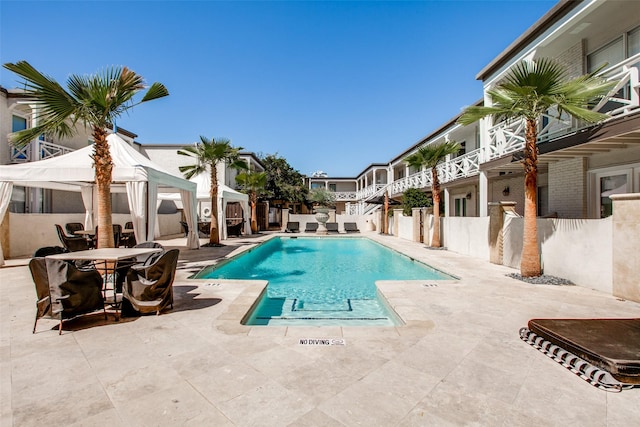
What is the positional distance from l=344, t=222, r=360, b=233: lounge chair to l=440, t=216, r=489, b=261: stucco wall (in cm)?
1100

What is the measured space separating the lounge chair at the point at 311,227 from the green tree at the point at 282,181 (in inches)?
178

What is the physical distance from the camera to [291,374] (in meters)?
2.75

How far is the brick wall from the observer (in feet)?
28.1

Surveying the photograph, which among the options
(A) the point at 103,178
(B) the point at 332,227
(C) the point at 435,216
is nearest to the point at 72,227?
(A) the point at 103,178

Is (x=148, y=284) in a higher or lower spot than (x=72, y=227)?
lower

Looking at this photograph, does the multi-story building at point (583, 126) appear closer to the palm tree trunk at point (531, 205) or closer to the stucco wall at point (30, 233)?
the palm tree trunk at point (531, 205)

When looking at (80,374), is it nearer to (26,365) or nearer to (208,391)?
(26,365)

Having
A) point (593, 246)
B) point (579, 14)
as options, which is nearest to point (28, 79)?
point (593, 246)

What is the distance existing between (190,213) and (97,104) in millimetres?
6036

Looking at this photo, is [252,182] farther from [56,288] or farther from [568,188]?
[56,288]

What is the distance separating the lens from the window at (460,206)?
56.8 feet

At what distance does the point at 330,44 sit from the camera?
49.2ft

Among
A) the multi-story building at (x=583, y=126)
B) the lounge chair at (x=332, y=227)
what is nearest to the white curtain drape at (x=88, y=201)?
the multi-story building at (x=583, y=126)

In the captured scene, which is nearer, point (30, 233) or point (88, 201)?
point (30, 233)
